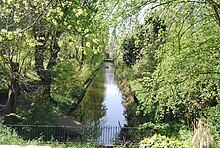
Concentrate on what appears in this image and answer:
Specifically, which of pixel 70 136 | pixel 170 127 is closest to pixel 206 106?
pixel 170 127

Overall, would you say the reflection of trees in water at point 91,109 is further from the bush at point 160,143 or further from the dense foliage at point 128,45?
the bush at point 160,143

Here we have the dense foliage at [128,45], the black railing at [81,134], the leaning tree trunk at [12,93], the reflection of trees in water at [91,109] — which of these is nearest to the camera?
the dense foliage at [128,45]

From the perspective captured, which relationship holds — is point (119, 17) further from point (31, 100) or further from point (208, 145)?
point (31, 100)

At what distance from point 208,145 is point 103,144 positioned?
4266 mm

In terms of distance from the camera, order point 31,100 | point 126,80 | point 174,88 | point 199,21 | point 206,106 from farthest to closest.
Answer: point 126,80, point 31,100, point 206,106, point 174,88, point 199,21

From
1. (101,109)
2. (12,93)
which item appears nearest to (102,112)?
(101,109)

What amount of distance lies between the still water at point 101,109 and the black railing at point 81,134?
4.91 m

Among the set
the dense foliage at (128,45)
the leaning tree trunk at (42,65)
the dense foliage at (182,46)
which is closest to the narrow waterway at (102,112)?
the dense foliage at (128,45)

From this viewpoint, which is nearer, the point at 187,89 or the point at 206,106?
the point at 187,89

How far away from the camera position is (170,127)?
1170 cm

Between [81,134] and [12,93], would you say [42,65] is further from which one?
[81,134]

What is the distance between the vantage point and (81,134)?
38.1ft

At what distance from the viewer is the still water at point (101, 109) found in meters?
18.3

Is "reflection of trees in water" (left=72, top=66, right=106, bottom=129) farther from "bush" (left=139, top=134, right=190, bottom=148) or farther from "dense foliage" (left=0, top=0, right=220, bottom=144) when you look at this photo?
"bush" (left=139, top=134, right=190, bottom=148)
